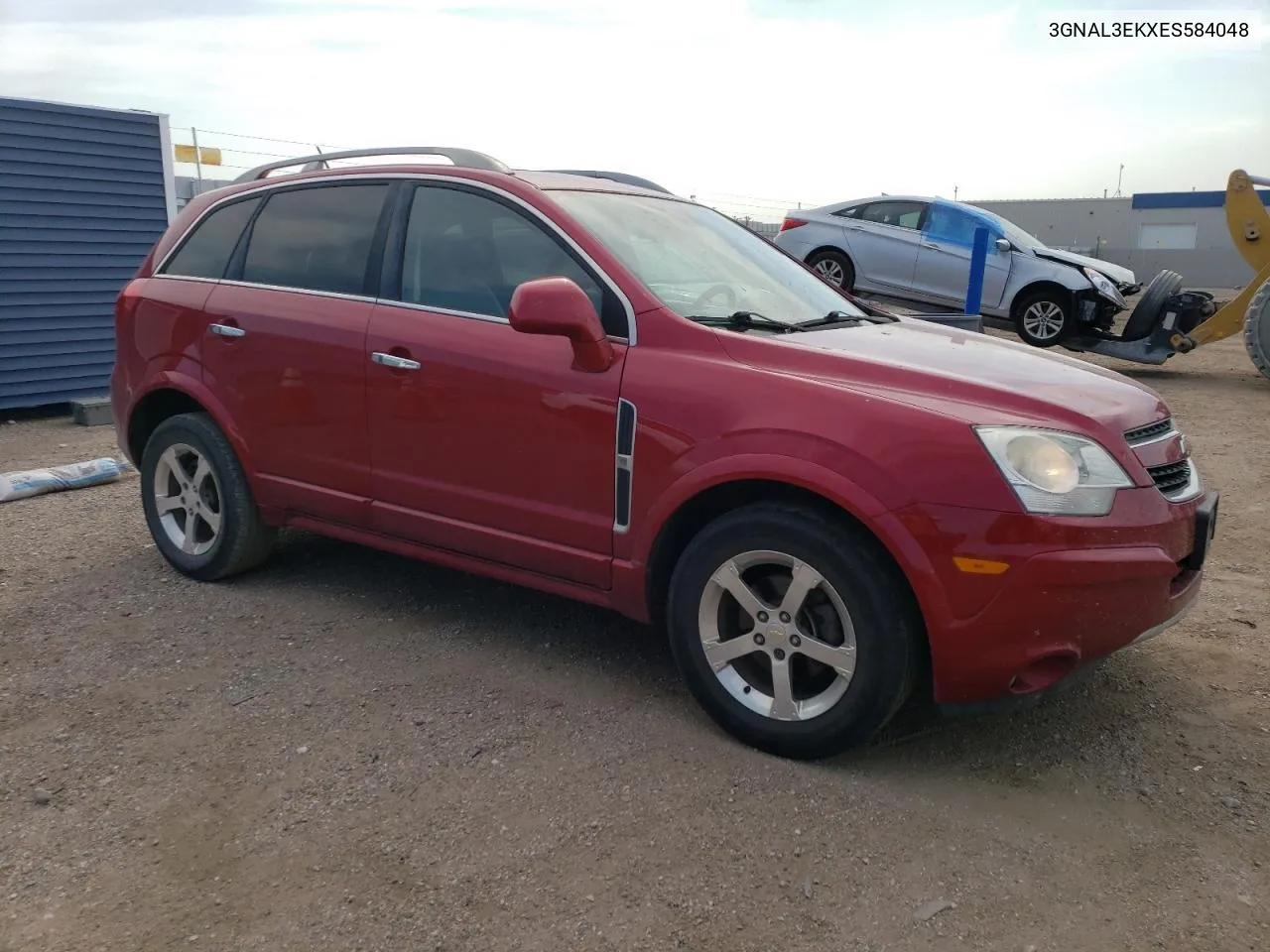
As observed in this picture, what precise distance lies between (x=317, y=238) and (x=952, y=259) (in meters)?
9.75

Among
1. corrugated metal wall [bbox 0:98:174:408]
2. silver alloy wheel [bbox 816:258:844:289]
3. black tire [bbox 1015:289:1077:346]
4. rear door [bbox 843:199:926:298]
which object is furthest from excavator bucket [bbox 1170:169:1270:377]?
corrugated metal wall [bbox 0:98:174:408]

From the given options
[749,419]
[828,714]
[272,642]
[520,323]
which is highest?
[520,323]

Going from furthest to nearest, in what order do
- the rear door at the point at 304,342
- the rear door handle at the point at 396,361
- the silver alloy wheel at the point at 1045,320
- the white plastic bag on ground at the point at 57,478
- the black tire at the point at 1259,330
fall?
the silver alloy wheel at the point at 1045,320 < the black tire at the point at 1259,330 < the white plastic bag on ground at the point at 57,478 < the rear door at the point at 304,342 < the rear door handle at the point at 396,361

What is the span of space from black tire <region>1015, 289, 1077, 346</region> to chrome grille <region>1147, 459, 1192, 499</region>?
931cm

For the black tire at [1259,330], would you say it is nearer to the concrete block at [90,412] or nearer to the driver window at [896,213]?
the driver window at [896,213]

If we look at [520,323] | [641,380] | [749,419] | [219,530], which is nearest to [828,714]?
[749,419]

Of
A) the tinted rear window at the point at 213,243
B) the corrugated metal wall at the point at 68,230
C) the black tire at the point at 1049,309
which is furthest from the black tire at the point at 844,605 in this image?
the black tire at the point at 1049,309

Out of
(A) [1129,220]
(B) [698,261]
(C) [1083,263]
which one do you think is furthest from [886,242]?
(A) [1129,220]

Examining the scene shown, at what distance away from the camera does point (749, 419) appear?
120 inches

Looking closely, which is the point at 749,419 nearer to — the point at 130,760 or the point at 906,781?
the point at 906,781

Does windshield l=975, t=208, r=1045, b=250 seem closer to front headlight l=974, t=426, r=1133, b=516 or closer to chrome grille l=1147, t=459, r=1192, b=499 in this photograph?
chrome grille l=1147, t=459, r=1192, b=499

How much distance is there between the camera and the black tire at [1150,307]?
38.7 ft

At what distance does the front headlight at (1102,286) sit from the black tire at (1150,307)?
0.25m

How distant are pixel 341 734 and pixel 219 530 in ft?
5.19
